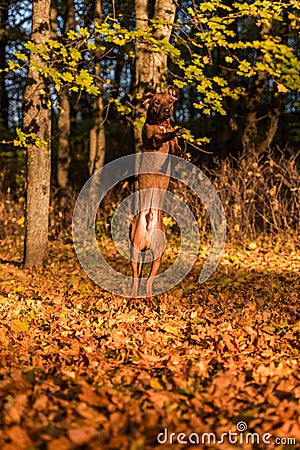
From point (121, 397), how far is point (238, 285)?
4818 millimetres

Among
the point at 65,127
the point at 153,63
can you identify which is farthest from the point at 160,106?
the point at 65,127

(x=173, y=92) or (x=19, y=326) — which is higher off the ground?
(x=173, y=92)

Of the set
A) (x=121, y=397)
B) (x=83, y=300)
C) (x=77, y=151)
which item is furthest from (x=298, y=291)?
(x=77, y=151)

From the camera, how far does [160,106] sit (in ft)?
19.1

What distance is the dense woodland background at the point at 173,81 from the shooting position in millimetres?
8961

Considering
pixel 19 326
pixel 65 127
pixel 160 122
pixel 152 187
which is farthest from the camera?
pixel 65 127

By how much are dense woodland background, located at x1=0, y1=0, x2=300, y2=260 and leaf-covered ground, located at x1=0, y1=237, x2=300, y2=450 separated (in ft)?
10.7

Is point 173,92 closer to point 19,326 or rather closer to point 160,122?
point 160,122

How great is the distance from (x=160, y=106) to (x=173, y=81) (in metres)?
3.68

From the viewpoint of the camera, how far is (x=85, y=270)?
995cm

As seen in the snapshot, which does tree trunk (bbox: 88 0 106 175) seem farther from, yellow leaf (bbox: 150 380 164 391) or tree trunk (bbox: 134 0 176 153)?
yellow leaf (bbox: 150 380 164 391)

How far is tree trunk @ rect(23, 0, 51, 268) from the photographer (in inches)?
360

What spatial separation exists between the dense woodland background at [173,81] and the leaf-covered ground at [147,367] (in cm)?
326

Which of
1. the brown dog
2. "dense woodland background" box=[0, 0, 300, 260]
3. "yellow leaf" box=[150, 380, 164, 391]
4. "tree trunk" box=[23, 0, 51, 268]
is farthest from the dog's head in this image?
"tree trunk" box=[23, 0, 51, 268]
